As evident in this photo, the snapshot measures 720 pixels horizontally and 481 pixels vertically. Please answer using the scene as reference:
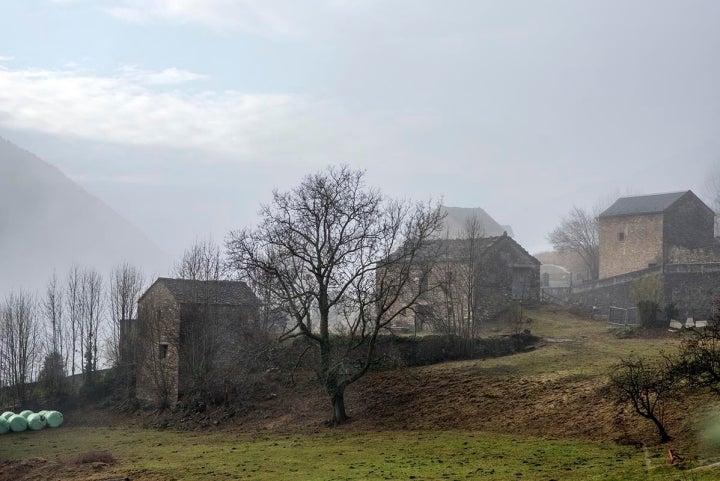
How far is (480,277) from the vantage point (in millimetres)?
47781

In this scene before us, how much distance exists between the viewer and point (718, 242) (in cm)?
5781

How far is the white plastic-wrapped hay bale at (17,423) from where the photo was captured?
38812mm

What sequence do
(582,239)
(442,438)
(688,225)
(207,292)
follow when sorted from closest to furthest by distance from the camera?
(442,438)
(207,292)
(688,225)
(582,239)

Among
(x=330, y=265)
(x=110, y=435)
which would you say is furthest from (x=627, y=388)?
(x=110, y=435)

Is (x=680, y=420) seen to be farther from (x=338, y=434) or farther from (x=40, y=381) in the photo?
(x=40, y=381)

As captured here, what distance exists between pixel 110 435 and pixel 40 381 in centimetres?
1612

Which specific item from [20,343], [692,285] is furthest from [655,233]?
[20,343]

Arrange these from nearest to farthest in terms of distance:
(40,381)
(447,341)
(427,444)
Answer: (427,444) < (447,341) < (40,381)

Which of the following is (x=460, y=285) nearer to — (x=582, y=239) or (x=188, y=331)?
(x=188, y=331)

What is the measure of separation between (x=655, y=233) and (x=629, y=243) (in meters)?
2.71

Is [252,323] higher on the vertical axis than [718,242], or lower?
lower

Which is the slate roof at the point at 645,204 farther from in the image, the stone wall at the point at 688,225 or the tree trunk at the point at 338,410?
the tree trunk at the point at 338,410

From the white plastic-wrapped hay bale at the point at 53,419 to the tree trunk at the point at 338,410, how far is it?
65.9ft

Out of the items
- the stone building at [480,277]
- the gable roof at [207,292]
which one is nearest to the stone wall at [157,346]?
the gable roof at [207,292]
